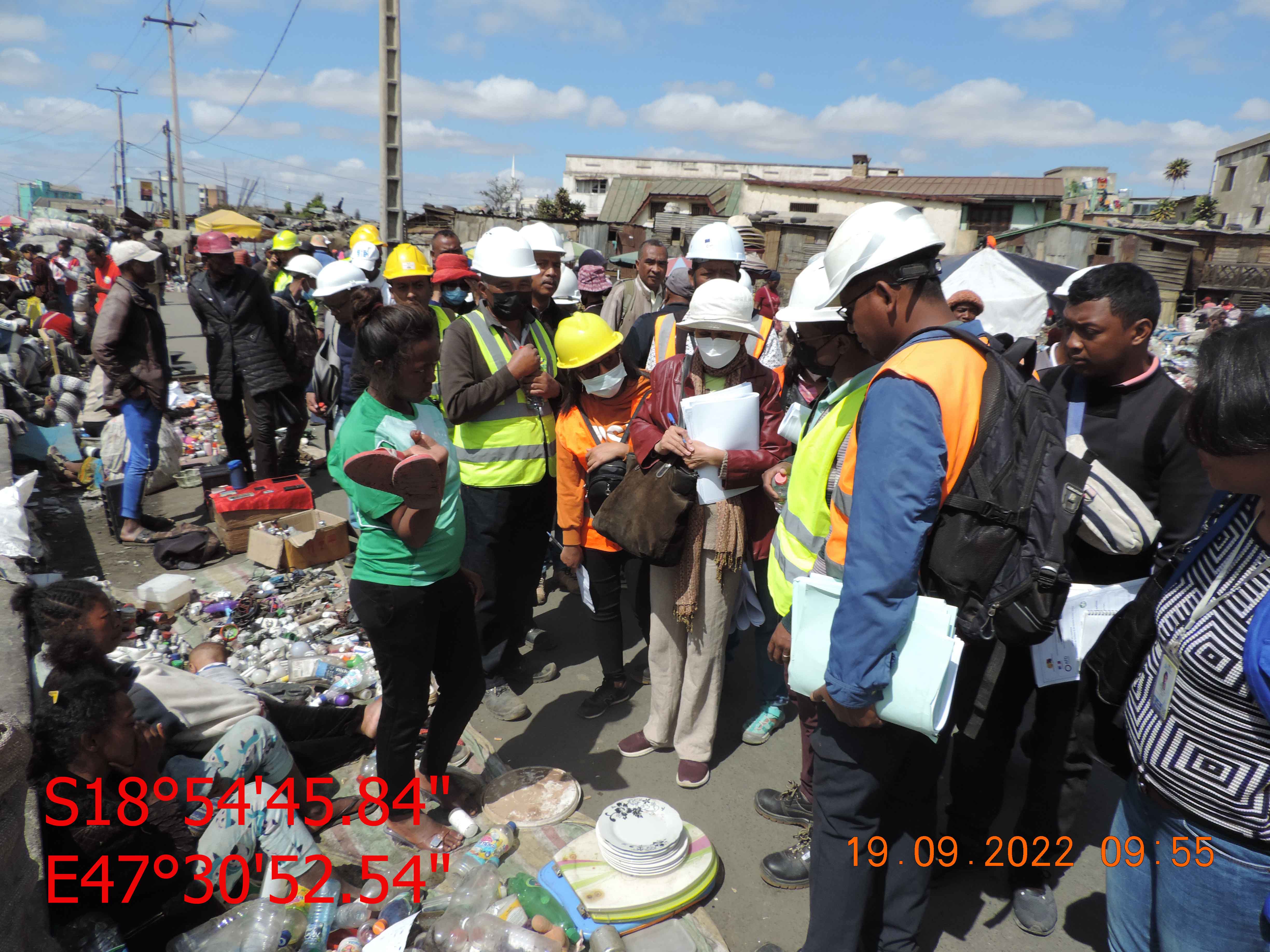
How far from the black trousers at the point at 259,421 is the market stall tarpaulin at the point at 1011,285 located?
9.11 m

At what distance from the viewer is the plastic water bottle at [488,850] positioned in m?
2.67

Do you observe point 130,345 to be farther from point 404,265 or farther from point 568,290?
point 568,290

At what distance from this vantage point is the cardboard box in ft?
16.9

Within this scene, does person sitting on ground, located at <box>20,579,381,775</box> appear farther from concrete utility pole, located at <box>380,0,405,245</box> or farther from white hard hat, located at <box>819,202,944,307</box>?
concrete utility pole, located at <box>380,0,405,245</box>

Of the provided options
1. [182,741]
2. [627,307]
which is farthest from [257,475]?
[182,741]

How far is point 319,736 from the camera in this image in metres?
3.29

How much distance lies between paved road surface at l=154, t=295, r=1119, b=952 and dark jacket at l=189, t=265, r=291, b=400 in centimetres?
320

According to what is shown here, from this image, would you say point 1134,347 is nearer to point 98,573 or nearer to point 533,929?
point 533,929

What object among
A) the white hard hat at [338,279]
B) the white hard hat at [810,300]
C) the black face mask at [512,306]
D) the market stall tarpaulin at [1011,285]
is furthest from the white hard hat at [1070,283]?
the market stall tarpaulin at [1011,285]

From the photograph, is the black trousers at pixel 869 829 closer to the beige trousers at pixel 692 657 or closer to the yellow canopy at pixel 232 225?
the beige trousers at pixel 692 657

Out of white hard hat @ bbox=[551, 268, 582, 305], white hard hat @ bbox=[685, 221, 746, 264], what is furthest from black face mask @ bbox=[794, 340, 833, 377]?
white hard hat @ bbox=[551, 268, 582, 305]

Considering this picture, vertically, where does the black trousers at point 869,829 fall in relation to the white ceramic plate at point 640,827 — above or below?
above

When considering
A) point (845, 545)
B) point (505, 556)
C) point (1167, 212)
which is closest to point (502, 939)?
point (845, 545)

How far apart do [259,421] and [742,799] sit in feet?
15.8
